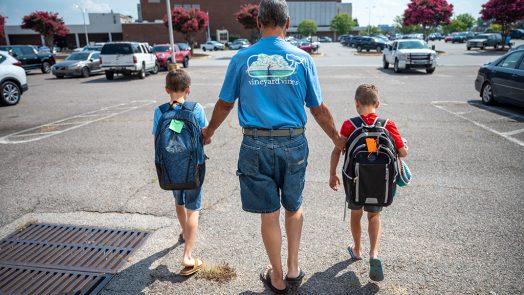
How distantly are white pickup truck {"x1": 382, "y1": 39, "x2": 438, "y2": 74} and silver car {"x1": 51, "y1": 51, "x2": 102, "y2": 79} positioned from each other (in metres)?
17.5

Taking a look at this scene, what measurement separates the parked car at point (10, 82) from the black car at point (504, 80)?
14.6 metres

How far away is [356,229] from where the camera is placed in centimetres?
311

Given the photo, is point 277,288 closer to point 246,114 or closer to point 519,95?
point 246,114

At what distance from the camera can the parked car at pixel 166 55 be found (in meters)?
23.6

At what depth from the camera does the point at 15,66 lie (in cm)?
1168

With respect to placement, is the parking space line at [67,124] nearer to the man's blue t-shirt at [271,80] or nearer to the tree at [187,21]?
the man's blue t-shirt at [271,80]

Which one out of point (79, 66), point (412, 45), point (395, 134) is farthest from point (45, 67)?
point (395, 134)

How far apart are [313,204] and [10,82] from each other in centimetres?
1172

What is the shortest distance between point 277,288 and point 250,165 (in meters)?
0.99

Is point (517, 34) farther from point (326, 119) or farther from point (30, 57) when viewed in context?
point (326, 119)

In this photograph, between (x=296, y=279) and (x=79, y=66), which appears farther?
(x=79, y=66)

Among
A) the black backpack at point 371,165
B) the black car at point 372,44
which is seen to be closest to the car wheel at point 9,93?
the black backpack at point 371,165

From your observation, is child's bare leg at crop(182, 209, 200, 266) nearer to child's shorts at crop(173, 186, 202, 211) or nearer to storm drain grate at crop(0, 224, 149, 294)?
child's shorts at crop(173, 186, 202, 211)

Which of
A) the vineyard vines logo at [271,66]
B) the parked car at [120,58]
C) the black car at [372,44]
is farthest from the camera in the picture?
the black car at [372,44]
